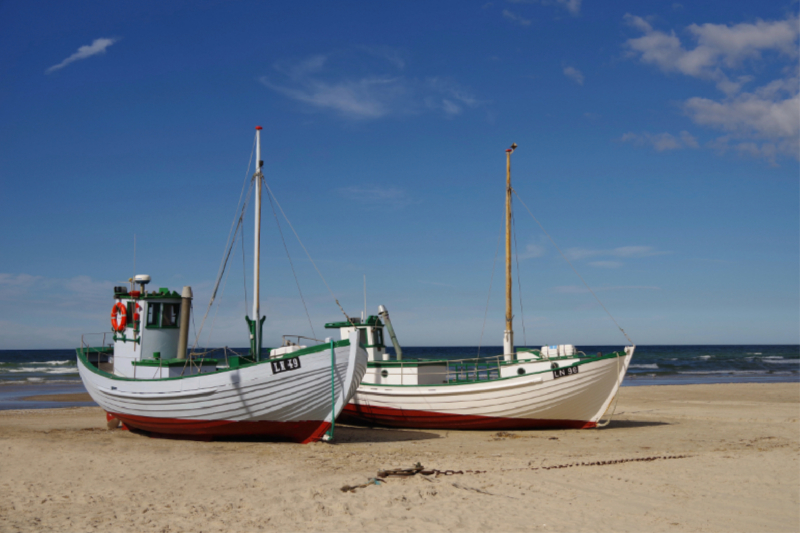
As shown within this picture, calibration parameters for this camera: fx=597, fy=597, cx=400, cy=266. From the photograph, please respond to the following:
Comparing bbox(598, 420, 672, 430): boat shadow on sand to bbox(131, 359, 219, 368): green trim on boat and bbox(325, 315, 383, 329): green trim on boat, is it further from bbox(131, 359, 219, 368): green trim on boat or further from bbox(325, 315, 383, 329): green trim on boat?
bbox(131, 359, 219, 368): green trim on boat

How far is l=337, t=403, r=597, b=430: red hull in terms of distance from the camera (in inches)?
696

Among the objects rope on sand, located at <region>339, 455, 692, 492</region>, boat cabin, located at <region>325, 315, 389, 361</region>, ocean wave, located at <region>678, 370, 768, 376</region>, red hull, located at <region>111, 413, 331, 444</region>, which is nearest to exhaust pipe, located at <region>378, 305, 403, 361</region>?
boat cabin, located at <region>325, 315, 389, 361</region>

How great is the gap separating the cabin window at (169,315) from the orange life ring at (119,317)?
3.53ft

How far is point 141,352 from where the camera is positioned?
1723 cm

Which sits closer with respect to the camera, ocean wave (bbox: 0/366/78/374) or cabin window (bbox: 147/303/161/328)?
cabin window (bbox: 147/303/161/328)

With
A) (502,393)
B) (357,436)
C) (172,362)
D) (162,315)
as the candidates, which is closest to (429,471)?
(357,436)

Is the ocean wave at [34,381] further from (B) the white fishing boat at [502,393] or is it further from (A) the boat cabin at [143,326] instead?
(B) the white fishing boat at [502,393]

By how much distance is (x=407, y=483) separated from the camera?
34.4 ft

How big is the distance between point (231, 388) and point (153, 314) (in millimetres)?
5099

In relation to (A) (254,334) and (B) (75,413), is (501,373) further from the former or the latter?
(B) (75,413)

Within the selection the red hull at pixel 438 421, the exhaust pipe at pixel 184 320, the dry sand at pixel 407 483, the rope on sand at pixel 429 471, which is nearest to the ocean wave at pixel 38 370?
the dry sand at pixel 407 483

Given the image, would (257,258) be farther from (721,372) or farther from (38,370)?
(721,372)

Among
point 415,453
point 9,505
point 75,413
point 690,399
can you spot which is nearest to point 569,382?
point 415,453

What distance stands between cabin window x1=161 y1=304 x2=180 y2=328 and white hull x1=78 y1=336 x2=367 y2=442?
253 centimetres
